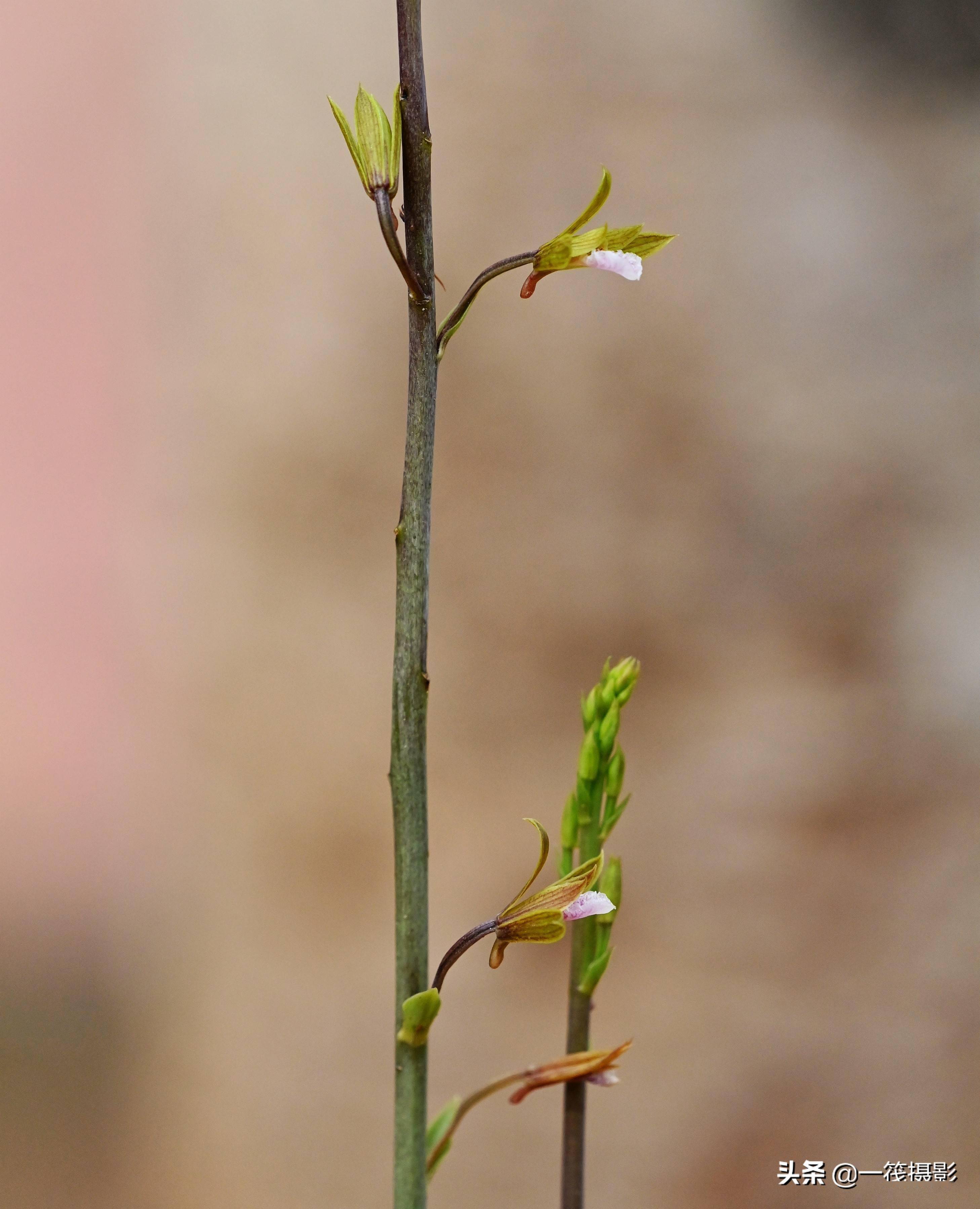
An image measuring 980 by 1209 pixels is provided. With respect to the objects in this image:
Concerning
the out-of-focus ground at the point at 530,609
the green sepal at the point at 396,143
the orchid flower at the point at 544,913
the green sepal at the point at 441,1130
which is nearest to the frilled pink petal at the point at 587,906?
the orchid flower at the point at 544,913

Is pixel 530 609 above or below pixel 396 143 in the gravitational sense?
below

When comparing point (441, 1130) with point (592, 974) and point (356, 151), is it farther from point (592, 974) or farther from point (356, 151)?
point (356, 151)

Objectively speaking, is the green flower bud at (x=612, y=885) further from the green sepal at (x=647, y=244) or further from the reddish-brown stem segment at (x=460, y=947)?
the green sepal at (x=647, y=244)

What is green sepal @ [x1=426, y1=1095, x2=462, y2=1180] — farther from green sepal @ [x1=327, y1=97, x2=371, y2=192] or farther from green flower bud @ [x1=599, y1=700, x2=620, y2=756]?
green sepal @ [x1=327, y1=97, x2=371, y2=192]

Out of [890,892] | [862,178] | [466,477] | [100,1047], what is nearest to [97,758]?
[100,1047]

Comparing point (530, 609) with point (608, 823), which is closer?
point (608, 823)

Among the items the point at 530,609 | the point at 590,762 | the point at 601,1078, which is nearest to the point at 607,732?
the point at 590,762

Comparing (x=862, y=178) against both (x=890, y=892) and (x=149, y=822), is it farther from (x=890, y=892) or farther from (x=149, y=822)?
(x=149, y=822)
